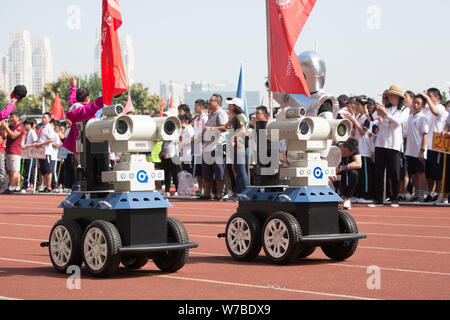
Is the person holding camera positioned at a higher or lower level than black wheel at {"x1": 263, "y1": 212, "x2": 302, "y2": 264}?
higher

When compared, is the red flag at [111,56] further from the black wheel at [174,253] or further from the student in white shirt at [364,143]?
the student in white shirt at [364,143]

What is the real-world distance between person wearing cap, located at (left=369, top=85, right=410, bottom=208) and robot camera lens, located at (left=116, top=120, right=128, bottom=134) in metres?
9.33

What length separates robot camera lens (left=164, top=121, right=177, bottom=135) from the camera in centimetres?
805

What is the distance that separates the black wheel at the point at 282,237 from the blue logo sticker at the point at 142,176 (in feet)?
4.86

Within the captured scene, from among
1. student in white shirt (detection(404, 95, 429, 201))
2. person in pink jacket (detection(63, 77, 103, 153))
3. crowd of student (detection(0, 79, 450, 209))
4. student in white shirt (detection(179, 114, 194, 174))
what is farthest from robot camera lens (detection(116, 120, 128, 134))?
student in white shirt (detection(179, 114, 194, 174))

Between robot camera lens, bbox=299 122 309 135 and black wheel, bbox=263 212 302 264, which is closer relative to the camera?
black wheel, bbox=263 212 302 264

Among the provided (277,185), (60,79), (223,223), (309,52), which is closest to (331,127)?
(277,185)

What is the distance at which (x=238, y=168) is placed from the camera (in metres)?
18.0

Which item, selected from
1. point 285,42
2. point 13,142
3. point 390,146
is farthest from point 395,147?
point 13,142

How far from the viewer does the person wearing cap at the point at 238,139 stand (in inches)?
645

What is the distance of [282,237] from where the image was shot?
8.52 metres

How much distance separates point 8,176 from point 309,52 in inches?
452

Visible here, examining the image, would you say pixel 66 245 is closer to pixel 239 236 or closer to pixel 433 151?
pixel 239 236

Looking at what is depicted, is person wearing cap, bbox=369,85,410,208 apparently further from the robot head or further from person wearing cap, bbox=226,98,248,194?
person wearing cap, bbox=226,98,248,194
